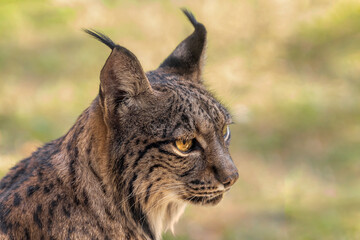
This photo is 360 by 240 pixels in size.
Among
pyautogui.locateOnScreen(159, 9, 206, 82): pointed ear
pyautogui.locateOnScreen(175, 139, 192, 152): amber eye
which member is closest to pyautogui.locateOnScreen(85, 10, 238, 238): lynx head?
pyautogui.locateOnScreen(175, 139, 192, 152): amber eye

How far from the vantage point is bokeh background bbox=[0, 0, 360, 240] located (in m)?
7.41

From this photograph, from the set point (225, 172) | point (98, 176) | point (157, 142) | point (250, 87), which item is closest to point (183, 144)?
point (157, 142)

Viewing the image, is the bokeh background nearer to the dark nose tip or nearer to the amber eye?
the dark nose tip

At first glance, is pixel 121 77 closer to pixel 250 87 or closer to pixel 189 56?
pixel 189 56

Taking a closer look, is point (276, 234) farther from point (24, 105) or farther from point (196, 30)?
point (24, 105)

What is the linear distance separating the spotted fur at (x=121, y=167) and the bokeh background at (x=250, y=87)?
2623 mm

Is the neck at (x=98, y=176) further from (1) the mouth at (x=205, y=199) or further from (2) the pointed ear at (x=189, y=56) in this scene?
(2) the pointed ear at (x=189, y=56)

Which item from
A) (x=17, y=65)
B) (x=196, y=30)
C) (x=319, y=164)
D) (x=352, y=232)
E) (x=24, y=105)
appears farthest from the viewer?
(x=17, y=65)

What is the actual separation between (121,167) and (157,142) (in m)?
0.29

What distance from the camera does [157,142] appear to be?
4.08 meters

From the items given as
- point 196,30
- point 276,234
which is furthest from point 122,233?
point 276,234

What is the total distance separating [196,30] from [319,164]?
4210 millimetres

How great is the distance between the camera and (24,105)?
8992 millimetres

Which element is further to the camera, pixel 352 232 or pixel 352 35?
pixel 352 35
